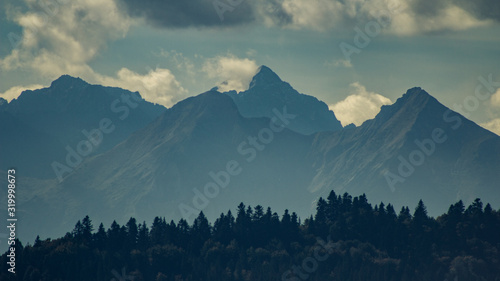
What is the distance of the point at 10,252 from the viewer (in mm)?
196000

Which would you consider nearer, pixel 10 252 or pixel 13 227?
pixel 13 227

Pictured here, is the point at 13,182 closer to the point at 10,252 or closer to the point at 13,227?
the point at 13,227

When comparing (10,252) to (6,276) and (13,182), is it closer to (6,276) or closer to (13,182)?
(6,276)

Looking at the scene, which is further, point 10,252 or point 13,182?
point 10,252

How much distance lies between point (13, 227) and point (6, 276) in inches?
1315

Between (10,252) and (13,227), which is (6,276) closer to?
(10,252)

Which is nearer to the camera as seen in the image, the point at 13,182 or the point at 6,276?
the point at 13,182

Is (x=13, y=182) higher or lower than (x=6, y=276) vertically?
higher

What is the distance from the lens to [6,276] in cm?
19975

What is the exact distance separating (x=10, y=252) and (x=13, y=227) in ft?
88.6

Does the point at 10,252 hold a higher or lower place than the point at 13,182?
lower

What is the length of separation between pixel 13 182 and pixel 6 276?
114 feet

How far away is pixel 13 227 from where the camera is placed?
172 meters

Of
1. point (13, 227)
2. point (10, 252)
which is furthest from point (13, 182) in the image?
point (10, 252)
